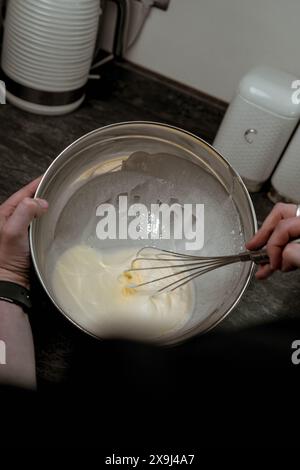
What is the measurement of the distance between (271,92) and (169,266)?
381 mm

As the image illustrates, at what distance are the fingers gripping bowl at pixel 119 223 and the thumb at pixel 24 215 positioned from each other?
0.05 ft

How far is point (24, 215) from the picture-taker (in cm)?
63

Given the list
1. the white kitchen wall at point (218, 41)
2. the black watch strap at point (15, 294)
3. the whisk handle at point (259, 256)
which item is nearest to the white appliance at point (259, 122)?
the white kitchen wall at point (218, 41)

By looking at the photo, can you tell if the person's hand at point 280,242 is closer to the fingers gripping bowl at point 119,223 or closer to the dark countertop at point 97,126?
the fingers gripping bowl at point 119,223

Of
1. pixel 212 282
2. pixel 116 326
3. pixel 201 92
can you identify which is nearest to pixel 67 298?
pixel 116 326

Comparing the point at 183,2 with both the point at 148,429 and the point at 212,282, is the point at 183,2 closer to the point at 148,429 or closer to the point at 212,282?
the point at 212,282

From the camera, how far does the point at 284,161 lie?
0.95 meters

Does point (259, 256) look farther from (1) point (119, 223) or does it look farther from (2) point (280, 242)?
(1) point (119, 223)

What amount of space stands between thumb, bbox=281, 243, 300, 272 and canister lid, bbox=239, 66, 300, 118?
370mm

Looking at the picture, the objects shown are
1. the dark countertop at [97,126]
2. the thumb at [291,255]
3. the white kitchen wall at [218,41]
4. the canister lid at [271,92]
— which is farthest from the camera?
the white kitchen wall at [218,41]

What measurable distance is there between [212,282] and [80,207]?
7.8 inches

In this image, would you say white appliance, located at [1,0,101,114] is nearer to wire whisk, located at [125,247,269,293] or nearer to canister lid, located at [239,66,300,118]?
canister lid, located at [239,66,300,118]

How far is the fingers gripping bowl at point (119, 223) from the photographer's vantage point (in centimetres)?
65

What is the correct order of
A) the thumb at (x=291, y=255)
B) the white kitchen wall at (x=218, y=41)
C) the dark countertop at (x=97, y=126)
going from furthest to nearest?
the white kitchen wall at (x=218, y=41) → the dark countertop at (x=97, y=126) → the thumb at (x=291, y=255)
